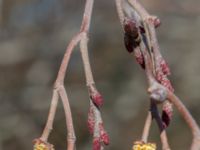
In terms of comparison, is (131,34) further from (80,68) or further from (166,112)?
(80,68)

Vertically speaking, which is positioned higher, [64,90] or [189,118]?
[64,90]

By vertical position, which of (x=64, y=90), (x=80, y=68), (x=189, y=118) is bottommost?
(x=189, y=118)

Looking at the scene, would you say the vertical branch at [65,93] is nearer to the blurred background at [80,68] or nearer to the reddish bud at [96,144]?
the reddish bud at [96,144]

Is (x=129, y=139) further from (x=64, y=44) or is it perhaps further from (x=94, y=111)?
(x=94, y=111)

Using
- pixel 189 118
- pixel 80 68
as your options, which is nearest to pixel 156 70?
pixel 189 118

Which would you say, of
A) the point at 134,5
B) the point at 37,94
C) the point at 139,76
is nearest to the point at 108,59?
the point at 139,76

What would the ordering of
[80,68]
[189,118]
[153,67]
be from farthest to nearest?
[80,68] < [153,67] < [189,118]

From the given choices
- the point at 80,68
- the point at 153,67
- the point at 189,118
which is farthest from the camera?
the point at 80,68

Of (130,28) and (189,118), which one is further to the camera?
(130,28)

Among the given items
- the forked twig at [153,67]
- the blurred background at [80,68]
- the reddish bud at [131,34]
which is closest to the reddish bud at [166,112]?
the forked twig at [153,67]

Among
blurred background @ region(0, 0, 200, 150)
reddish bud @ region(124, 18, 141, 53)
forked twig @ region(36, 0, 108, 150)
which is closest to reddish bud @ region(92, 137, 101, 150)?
forked twig @ region(36, 0, 108, 150)
